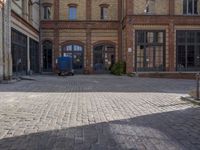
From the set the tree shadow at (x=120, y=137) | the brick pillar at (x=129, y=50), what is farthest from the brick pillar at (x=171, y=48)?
the tree shadow at (x=120, y=137)

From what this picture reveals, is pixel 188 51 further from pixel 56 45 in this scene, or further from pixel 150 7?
pixel 56 45

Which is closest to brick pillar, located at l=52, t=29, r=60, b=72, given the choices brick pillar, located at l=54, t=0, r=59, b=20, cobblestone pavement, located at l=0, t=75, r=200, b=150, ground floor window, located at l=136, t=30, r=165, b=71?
brick pillar, located at l=54, t=0, r=59, b=20

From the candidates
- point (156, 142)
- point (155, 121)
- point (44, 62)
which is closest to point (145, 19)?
point (44, 62)

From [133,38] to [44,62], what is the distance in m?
12.1

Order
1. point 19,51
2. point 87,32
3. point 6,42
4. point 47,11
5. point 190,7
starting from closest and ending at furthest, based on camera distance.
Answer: point 6,42 < point 19,51 < point 190,7 < point 87,32 < point 47,11

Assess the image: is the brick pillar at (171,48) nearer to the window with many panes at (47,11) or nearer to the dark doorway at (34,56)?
the dark doorway at (34,56)

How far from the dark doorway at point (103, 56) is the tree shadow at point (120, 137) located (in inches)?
1193

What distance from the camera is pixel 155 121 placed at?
802cm

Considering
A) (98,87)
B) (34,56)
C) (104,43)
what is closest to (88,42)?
(104,43)

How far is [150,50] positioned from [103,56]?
747 centimetres

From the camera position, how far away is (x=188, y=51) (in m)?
33.2

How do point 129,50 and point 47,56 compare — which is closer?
point 129,50

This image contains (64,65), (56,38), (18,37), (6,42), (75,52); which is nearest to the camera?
(6,42)

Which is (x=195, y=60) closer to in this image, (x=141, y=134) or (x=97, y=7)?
(x=97, y=7)
